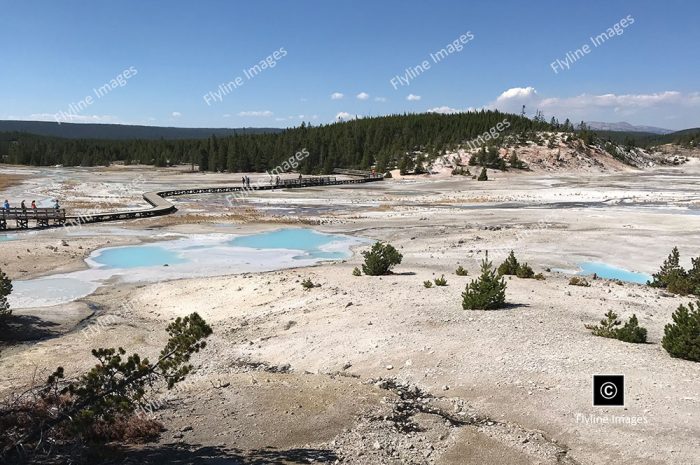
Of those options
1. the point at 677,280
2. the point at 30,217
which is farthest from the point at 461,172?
the point at 677,280

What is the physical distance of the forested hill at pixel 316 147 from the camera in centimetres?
11156

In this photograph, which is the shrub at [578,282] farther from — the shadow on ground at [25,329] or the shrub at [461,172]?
the shrub at [461,172]

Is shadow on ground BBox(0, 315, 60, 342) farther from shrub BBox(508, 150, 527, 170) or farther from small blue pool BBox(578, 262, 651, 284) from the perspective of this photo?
shrub BBox(508, 150, 527, 170)

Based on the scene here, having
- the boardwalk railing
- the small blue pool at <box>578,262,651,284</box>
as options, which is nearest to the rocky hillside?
the boardwalk railing

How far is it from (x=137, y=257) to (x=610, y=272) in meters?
23.5

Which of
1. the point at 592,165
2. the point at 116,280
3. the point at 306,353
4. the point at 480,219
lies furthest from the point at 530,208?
the point at 592,165

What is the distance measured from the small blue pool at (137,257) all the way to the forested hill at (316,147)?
70733 millimetres

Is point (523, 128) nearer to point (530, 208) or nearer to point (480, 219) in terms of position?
point (530, 208)

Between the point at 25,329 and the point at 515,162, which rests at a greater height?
the point at 515,162

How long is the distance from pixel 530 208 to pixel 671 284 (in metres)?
31.5

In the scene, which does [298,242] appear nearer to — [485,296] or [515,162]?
[485,296]

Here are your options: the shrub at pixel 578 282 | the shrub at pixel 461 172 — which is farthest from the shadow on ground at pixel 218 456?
the shrub at pixel 461 172

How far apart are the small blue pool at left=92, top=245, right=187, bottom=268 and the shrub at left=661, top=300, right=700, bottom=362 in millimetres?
22130

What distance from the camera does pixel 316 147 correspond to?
114 m
